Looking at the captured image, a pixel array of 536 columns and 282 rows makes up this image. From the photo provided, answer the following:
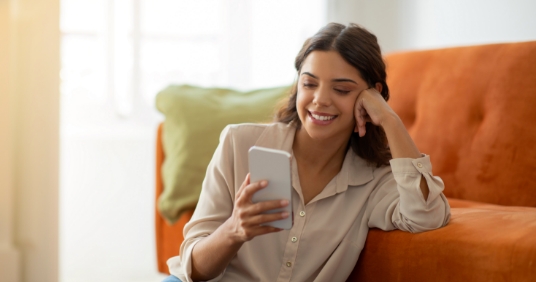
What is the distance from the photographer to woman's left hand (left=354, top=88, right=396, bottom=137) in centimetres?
145

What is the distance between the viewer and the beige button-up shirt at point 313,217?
1396mm

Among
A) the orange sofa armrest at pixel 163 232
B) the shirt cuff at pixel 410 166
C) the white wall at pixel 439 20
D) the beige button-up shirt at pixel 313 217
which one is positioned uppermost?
the white wall at pixel 439 20

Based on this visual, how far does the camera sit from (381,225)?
1470 millimetres

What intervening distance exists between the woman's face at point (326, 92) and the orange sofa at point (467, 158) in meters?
0.29

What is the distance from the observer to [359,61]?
144 cm

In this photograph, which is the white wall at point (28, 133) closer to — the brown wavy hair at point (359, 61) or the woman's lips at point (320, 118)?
the brown wavy hair at point (359, 61)

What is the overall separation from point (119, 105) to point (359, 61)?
6.17 ft

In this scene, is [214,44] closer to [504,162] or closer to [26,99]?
[26,99]

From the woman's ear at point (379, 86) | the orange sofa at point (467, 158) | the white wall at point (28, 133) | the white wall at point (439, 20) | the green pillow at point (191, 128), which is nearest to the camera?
the orange sofa at point (467, 158)

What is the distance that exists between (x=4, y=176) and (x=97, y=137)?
939mm

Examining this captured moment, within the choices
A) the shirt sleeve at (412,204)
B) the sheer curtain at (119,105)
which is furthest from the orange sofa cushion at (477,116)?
the sheer curtain at (119,105)

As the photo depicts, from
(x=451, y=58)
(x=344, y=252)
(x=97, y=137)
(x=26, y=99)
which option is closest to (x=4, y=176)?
(x=26, y=99)

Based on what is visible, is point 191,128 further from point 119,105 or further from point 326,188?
point 119,105

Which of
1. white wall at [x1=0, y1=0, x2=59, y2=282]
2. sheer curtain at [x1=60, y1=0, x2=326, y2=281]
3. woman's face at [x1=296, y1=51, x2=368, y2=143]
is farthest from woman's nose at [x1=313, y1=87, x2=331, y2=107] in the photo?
sheer curtain at [x1=60, y1=0, x2=326, y2=281]
